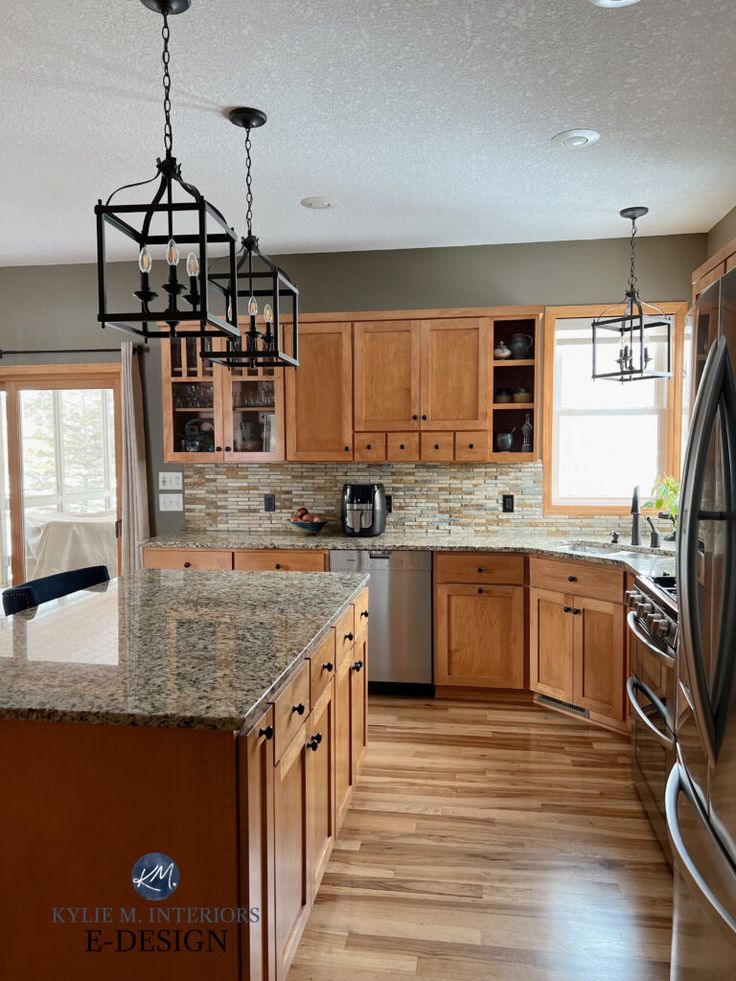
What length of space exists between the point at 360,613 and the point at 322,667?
761 mm

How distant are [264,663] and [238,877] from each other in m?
0.47

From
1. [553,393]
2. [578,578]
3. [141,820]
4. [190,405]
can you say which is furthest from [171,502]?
[141,820]

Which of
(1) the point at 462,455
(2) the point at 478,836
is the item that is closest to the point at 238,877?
(2) the point at 478,836

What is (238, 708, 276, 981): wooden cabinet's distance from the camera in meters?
1.44

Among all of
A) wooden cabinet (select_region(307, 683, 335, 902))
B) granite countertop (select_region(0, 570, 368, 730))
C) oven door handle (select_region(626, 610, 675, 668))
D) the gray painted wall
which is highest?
the gray painted wall

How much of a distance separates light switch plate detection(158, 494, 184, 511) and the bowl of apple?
0.86 meters

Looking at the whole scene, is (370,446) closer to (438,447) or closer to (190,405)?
(438,447)

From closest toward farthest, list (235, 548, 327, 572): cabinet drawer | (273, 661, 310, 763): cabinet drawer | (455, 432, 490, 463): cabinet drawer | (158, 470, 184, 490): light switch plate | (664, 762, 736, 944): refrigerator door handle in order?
(664, 762, 736, 944): refrigerator door handle, (273, 661, 310, 763): cabinet drawer, (235, 548, 327, 572): cabinet drawer, (455, 432, 490, 463): cabinet drawer, (158, 470, 184, 490): light switch plate

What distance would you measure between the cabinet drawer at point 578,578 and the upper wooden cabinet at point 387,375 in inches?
45.3

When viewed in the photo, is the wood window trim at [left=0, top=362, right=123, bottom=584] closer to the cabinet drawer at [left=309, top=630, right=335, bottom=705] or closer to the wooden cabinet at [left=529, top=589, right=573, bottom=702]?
the wooden cabinet at [left=529, top=589, right=573, bottom=702]

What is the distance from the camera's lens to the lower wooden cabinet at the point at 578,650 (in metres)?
3.56

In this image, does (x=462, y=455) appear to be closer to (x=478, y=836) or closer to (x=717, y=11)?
(x=478, y=836)

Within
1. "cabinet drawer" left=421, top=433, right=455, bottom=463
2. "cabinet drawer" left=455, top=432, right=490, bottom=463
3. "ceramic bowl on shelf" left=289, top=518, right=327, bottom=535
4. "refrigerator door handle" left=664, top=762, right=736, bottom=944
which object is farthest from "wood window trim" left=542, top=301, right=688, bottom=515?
"refrigerator door handle" left=664, top=762, right=736, bottom=944

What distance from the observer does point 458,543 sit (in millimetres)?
4059
